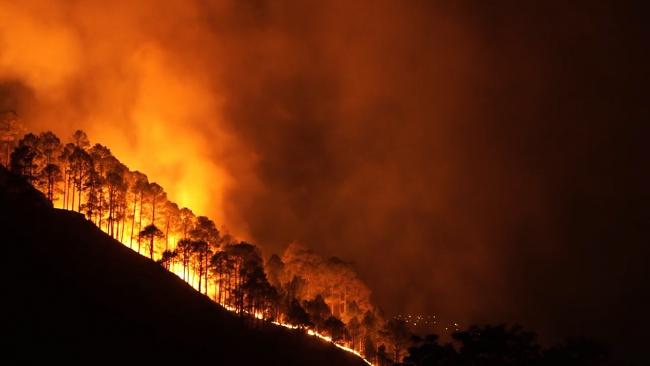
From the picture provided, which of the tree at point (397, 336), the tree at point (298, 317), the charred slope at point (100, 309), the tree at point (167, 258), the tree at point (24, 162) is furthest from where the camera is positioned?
the tree at point (397, 336)

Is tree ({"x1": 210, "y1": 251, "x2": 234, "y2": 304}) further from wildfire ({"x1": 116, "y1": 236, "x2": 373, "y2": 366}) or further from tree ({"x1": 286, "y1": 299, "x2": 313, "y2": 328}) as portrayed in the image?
tree ({"x1": 286, "y1": 299, "x2": 313, "y2": 328})

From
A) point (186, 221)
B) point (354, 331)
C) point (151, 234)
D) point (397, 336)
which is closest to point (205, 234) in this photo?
point (186, 221)

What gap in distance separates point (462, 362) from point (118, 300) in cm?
6254

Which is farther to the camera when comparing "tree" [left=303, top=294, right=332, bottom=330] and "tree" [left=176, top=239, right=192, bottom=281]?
"tree" [left=303, top=294, right=332, bottom=330]

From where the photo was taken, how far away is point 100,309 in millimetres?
78500

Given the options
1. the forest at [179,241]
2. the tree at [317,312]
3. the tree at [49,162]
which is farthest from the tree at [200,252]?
the tree at [49,162]

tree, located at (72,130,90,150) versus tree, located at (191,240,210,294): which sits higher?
tree, located at (72,130,90,150)

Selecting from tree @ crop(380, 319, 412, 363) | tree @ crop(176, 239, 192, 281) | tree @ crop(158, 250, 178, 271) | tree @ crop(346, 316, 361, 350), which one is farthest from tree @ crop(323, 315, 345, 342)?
tree @ crop(158, 250, 178, 271)

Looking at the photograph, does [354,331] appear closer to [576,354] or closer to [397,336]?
[397,336]

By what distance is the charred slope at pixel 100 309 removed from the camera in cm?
6769

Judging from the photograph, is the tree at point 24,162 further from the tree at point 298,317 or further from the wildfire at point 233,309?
the tree at point 298,317

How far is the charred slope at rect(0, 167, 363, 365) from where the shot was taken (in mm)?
67688

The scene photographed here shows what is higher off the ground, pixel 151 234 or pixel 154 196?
pixel 154 196

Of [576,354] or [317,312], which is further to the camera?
[317,312]
